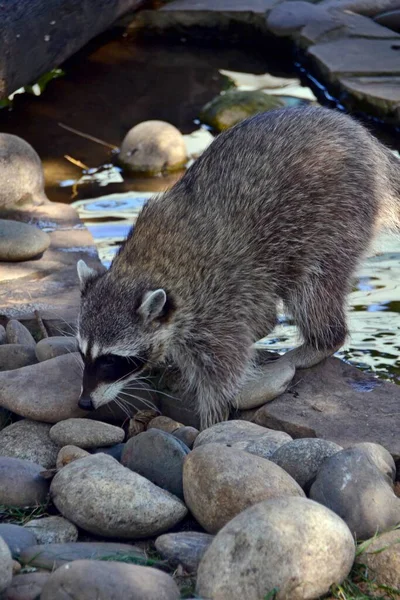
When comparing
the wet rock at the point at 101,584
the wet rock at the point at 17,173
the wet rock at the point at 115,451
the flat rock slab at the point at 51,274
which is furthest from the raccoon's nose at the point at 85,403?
the wet rock at the point at 17,173

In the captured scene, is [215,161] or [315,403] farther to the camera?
[215,161]

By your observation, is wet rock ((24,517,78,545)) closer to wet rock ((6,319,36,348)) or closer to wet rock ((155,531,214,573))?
wet rock ((155,531,214,573))

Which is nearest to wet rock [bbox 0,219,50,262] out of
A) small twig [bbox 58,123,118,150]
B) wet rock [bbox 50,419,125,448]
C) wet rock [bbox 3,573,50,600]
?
wet rock [bbox 50,419,125,448]

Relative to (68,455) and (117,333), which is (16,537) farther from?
(117,333)

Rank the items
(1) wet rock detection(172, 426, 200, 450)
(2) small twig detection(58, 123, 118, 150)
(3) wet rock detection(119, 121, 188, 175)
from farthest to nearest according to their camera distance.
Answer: (2) small twig detection(58, 123, 118, 150), (3) wet rock detection(119, 121, 188, 175), (1) wet rock detection(172, 426, 200, 450)

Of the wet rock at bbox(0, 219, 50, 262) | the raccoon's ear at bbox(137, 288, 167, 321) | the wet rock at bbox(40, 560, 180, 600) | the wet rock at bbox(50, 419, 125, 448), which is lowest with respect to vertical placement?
the wet rock at bbox(0, 219, 50, 262)

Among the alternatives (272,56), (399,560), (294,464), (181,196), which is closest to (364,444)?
(294,464)

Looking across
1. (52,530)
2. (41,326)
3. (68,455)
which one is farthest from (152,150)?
(52,530)

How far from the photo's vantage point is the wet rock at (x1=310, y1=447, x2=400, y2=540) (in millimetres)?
3418

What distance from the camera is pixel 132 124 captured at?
356 inches

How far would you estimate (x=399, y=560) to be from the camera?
318cm

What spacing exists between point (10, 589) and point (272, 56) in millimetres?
8982

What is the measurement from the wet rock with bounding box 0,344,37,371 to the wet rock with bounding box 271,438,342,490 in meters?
1.53

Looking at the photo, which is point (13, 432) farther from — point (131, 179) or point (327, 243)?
point (131, 179)
